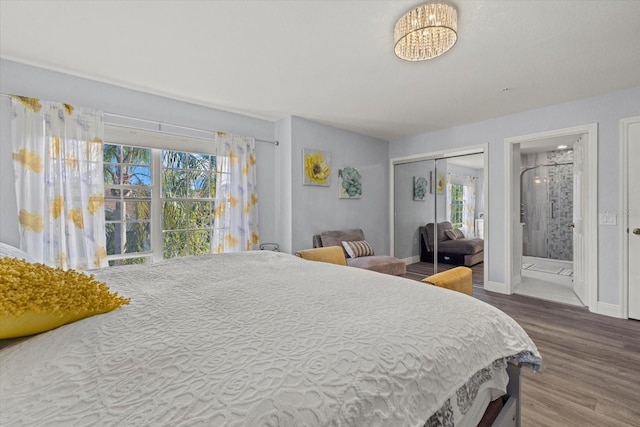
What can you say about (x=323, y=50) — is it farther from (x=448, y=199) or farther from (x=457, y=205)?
(x=457, y=205)

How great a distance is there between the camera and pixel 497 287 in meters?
3.89

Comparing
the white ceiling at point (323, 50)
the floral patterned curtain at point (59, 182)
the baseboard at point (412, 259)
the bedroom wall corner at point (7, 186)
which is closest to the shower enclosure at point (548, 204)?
the baseboard at point (412, 259)

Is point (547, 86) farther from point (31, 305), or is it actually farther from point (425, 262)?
point (31, 305)

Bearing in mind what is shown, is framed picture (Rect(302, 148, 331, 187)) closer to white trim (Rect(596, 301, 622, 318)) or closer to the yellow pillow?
the yellow pillow

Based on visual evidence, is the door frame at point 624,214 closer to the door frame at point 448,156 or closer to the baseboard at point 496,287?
the baseboard at point 496,287

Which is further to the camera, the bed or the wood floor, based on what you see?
the wood floor

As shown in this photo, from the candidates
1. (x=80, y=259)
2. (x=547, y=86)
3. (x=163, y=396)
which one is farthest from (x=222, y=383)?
(x=547, y=86)

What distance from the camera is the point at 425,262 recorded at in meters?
5.04

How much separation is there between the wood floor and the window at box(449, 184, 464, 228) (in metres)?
1.76

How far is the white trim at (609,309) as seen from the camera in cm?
297

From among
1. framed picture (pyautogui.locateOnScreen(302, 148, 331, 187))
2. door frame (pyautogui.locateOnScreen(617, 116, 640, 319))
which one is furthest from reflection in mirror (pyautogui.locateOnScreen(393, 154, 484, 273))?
framed picture (pyautogui.locateOnScreen(302, 148, 331, 187))

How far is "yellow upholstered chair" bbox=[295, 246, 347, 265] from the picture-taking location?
345 centimetres

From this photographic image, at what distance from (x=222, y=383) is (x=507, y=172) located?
4292mm

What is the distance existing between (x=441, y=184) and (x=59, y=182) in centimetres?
481
